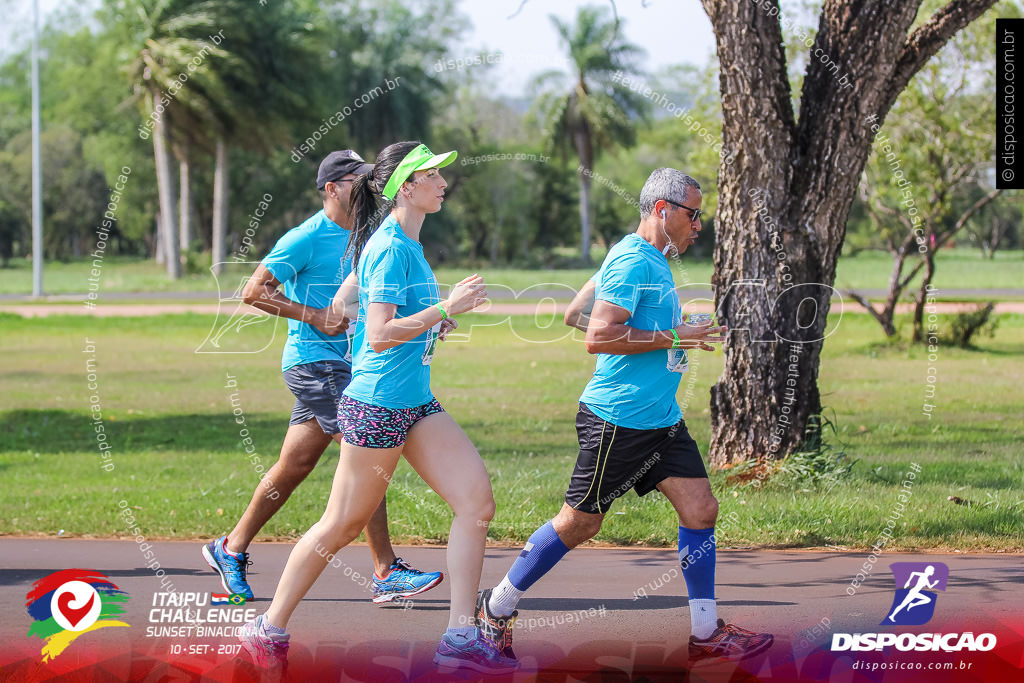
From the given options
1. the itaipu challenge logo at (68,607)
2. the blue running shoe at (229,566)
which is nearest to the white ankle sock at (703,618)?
the blue running shoe at (229,566)

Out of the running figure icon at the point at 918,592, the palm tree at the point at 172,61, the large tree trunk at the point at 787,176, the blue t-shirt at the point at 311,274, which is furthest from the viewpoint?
the palm tree at the point at 172,61

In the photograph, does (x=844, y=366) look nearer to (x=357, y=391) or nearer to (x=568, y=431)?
(x=568, y=431)

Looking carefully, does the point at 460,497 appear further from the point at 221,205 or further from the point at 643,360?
the point at 221,205

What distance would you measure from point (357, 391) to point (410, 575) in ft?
4.51

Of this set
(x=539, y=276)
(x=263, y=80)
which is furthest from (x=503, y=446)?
(x=539, y=276)

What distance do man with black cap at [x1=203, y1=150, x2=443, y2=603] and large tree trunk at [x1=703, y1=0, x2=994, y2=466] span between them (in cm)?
310

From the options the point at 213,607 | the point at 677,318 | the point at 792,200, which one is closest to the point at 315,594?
the point at 213,607

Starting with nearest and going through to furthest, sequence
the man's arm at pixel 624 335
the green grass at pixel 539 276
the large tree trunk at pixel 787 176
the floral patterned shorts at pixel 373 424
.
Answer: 1. the floral patterned shorts at pixel 373 424
2. the man's arm at pixel 624 335
3. the large tree trunk at pixel 787 176
4. the green grass at pixel 539 276

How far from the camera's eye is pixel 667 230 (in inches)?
171

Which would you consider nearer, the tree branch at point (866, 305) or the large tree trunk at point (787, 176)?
the large tree trunk at point (787, 176)

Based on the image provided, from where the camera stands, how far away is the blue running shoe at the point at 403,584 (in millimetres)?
4957

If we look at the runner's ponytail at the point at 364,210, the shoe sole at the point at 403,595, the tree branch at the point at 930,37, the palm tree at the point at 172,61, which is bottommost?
the shoe sole at the point at 403,595

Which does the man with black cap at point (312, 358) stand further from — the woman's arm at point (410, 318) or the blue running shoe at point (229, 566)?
the woman's arm at point (410, 318)

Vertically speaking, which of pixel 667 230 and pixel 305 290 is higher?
pixel 667 230
